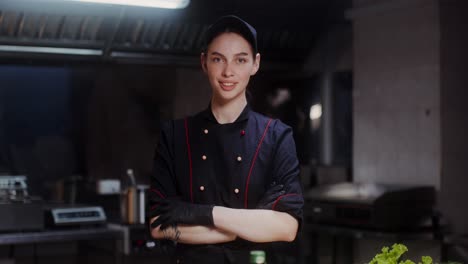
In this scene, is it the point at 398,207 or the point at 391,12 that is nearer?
the point at 398,207

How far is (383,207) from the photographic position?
13.2 ft

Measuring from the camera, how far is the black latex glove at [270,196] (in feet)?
6.55

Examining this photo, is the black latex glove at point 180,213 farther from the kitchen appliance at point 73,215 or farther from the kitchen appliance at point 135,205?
the kitchen appliance at point 135,205

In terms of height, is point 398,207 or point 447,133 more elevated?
point 447,133

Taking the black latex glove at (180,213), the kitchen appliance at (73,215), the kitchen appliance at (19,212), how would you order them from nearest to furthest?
the black latex glove at (180,213), the kitchen appliance at (19,212), the kitchen appliance at (73,215)

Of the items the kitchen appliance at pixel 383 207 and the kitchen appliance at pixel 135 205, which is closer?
the kitchen appliance at pixel 383 207

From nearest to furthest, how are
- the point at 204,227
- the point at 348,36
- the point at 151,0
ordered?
the point at 204,227
the point at 151,0
the point at 348,36

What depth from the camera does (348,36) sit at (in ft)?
16.1

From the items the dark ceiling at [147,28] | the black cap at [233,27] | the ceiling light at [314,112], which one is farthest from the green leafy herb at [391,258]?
the ceiling light at [314,112]

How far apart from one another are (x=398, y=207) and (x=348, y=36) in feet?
4.48

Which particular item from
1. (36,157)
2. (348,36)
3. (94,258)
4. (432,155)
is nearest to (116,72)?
(36,157)

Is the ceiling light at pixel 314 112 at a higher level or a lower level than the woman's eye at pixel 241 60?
higher

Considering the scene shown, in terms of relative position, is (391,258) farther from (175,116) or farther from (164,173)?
(175,116)

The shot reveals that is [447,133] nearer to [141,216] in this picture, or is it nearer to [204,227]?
[141,216]
